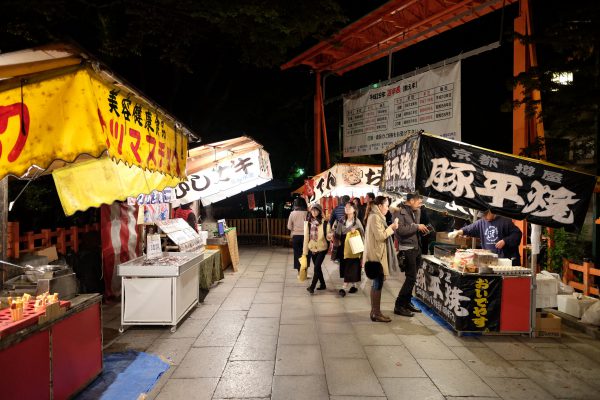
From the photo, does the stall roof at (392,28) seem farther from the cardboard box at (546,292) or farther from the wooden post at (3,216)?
the wooden post at (3,216)

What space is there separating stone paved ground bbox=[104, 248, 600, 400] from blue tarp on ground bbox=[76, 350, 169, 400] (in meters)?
0.18

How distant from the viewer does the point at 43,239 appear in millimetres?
8352

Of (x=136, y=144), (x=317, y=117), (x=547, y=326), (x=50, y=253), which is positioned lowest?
(x=547, y=326)

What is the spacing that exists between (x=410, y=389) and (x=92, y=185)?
599cm

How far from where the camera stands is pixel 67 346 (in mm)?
4539

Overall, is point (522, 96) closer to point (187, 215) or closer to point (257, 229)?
point (187, 215)

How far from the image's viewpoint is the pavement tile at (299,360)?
18.0 feet

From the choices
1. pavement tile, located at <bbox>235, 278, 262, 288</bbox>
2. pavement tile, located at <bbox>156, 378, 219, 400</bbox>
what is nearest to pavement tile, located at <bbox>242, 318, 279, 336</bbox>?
pavement tile, located at <bbox>156, 378, 219, 400</bbox>

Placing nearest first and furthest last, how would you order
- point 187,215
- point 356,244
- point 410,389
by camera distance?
point 410,389 → point 356,244 → point 187,215

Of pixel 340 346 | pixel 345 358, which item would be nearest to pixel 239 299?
pixel 340 346

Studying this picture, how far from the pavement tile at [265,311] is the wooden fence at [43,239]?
171 inches

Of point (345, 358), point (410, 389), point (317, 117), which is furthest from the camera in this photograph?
point (317, 117)

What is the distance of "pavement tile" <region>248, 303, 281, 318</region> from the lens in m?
8.27

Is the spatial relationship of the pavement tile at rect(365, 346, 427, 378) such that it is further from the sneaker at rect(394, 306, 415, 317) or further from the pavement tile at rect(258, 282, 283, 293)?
the pavement tile at rect(258, 282, 283, 293)
